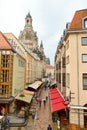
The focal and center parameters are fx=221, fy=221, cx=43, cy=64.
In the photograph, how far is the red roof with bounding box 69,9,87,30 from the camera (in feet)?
99.0

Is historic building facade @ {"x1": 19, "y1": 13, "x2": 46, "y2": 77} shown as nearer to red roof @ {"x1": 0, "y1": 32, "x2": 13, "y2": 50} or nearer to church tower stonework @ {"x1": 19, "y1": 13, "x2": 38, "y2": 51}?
church tower stonework @ {"x1": 19, "y1": 13, "x2": 38, "y2": 51}

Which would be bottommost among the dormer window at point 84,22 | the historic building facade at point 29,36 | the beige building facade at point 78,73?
the beige building facade at point 78,73

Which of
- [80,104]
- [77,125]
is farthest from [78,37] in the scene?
[77,125]

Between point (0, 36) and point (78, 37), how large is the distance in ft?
53.6

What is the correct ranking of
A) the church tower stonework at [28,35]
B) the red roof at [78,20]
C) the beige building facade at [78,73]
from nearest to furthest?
the beige building facade at [78,73] < the red roof at [78,20] < the church tower stonework at [28,35]

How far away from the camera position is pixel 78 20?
30969 millimetres

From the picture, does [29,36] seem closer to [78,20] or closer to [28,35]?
[28,35]

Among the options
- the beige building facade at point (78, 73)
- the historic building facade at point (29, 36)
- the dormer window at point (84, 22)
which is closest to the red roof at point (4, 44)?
the beige building facade at point (78, 73)

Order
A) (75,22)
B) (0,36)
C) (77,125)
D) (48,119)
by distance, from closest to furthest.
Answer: (77,125)
(75,22)
(48,119)
(0,36)

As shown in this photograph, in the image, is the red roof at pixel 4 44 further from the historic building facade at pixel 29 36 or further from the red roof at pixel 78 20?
the historic building facade at pixel 29 36

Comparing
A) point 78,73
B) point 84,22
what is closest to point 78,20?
point 84,22

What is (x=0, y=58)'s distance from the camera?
37.9 meters

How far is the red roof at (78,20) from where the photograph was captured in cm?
3017

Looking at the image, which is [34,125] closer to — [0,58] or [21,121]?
[21,121]
